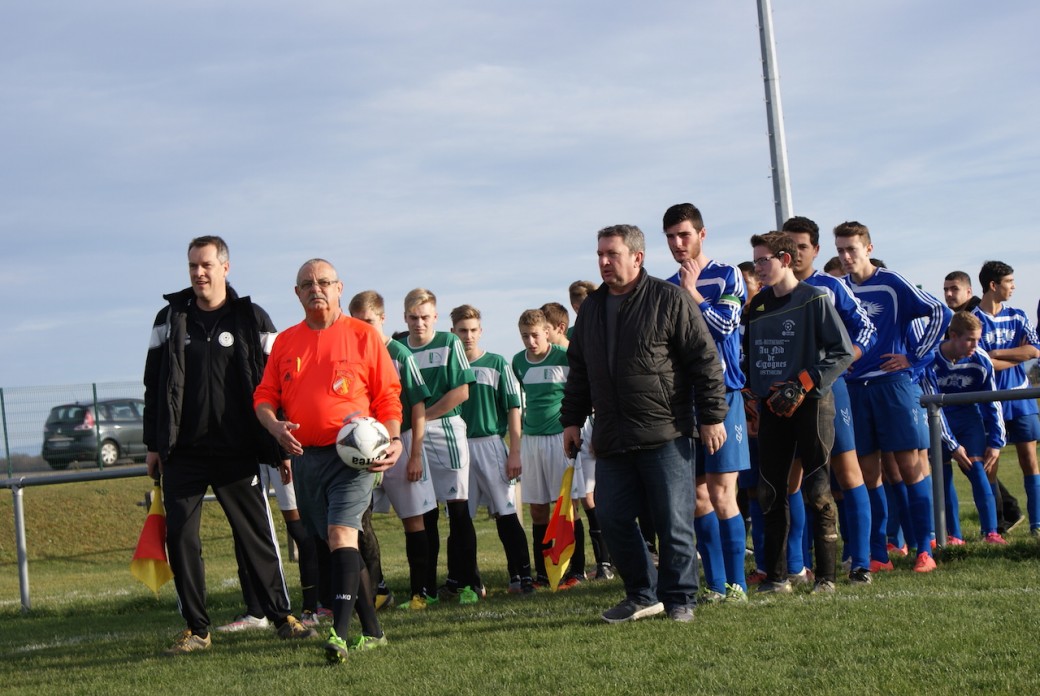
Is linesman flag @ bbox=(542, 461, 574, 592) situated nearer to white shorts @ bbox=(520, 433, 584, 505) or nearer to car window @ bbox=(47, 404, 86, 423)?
white shorts @ bbox=(520, 433, 584, 505)

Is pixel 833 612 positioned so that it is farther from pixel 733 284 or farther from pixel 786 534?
pixel 733 284

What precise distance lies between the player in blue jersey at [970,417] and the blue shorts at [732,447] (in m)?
3.37

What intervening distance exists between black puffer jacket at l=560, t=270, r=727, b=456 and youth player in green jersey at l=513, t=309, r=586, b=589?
3.17 meters

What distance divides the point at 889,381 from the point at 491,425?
3.13 m

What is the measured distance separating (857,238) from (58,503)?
50.0ft

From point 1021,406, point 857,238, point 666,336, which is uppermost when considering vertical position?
point 857,238

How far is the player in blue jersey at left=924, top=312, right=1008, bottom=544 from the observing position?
9938 millimetres

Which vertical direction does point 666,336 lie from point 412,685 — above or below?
above

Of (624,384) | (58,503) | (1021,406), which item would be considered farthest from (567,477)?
(58,503)

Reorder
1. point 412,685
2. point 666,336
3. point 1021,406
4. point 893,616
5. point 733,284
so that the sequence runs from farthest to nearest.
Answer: point 1021,406, point 733,284, point 666,336, point 893,616, point 412,685

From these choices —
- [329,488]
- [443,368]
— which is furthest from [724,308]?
[329,488]

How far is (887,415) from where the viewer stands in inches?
325

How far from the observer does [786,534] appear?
724cm

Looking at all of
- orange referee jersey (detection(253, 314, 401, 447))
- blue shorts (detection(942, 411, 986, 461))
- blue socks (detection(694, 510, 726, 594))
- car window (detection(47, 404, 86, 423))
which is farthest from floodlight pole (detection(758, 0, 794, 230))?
car window (detection(47, 404, 86, 423))
